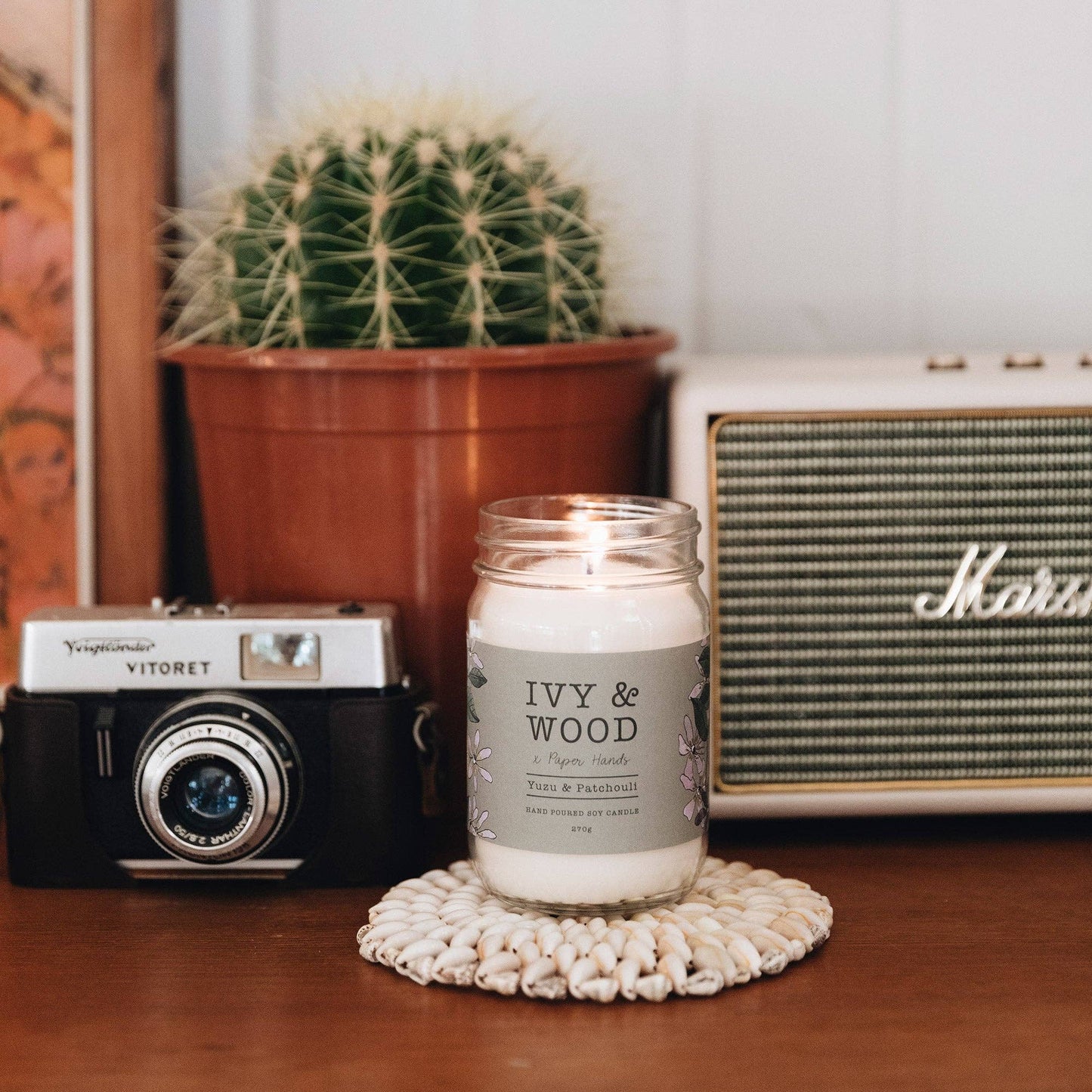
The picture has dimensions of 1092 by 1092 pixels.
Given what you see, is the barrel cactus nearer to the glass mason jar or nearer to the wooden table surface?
the glass mason jar

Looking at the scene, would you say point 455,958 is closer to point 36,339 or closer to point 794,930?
point 794,930

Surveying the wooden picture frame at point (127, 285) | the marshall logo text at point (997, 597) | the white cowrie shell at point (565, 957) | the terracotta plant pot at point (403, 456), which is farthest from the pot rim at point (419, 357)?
the white cowrie shell at point (565, 957)

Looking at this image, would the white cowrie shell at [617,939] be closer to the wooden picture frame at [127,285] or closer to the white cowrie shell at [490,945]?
the white cowrie shell at [490,945]

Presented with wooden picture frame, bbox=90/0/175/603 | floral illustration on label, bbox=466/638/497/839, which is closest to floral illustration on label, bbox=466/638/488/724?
floral illustration on label, bbox=466/638/497/839

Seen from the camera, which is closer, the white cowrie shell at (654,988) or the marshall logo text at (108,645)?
the white cowrie shell at (654,988)

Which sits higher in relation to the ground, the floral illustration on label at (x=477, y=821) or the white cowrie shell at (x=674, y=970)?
the floral illustration on label at (x=477, y=821)

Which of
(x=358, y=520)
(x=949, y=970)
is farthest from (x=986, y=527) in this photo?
(x=358, y=520)

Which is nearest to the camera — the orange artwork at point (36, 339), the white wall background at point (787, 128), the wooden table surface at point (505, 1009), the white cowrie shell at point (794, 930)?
the wooden table surface at point (505, 1009)

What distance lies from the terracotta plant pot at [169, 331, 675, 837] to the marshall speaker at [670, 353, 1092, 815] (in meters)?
0.08

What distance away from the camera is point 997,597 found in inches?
31.0

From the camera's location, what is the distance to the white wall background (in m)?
1.04

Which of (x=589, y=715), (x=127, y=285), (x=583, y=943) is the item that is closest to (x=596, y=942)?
(x=583, y=943)

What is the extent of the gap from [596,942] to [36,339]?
1.99ft

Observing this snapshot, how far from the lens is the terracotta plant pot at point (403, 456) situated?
79 centimetres
